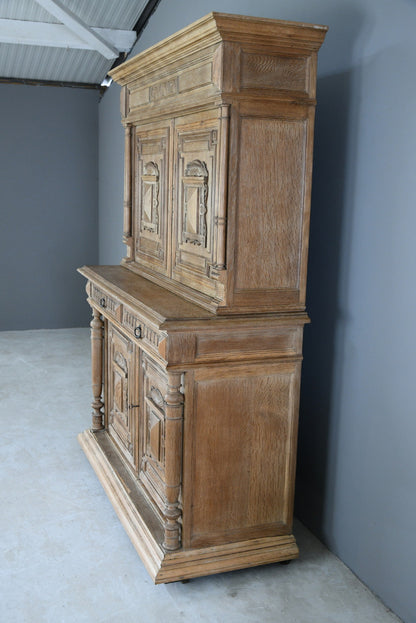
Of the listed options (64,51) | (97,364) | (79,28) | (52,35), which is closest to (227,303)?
(97,364)

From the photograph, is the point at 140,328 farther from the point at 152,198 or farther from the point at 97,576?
the point at 97,576

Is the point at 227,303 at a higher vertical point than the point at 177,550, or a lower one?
higher

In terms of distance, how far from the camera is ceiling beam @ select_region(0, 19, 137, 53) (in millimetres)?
5535

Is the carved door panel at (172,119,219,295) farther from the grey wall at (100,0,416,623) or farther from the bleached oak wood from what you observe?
the grey wall at (100,0,416,623)

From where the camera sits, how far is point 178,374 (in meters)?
2.58

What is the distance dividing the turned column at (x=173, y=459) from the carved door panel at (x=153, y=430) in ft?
0.70

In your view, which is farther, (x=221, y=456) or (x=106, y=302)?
(x=106, y=302)

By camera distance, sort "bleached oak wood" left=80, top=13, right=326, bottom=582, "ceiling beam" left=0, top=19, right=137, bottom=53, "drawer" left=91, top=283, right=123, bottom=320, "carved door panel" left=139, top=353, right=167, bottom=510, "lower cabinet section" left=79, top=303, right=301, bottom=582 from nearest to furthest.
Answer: "bleached oak wood" left=80, top=13, right=326, bottom=582 < "lower cabinet section" left=79, top=303, right=301, bottom=582 < "carved door panel" left=139, top=353, right=167, bottom=510 < "drawer" left=91, top=283, right=123, bottom=320 < "ceiling beam" left=0, top=19, right=137, bottom=53

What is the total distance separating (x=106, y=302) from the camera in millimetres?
3584

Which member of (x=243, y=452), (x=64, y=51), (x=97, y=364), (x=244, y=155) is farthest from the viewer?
(x=64, y=51)

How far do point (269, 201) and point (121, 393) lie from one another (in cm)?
150

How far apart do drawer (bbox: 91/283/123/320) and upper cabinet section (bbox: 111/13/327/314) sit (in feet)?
1.66

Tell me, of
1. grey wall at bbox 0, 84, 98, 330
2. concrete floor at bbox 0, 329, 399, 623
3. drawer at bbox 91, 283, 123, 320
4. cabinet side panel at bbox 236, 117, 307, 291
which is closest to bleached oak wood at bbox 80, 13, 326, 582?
cabinet side panel at bbox 236, 117, 307, 291

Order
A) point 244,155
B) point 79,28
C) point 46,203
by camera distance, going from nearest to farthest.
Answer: point 244,155 → point 79,28 → point 46,203
